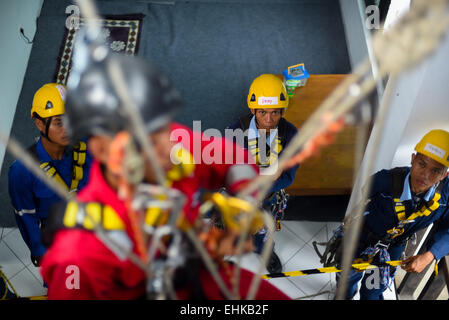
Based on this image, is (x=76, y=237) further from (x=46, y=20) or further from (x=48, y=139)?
(x=46, y=20)

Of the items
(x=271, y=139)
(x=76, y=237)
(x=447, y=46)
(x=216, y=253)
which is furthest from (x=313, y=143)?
(x=271, y=139)

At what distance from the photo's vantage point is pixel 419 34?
59cm

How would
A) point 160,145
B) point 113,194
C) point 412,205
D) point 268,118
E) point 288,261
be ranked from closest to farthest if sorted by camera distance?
point 160,145 < point 113,194 < point 412,205 < point 268,118 < point 288,261

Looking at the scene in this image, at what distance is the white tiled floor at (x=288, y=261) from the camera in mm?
3145

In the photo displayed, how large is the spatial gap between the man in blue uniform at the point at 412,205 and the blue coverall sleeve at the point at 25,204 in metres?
2.12

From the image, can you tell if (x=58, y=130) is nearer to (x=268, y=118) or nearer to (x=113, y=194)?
(x=268, y=118)

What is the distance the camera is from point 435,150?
1954mm

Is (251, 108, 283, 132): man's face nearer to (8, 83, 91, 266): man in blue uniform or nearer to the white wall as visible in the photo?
(8, 83, 91, 266): man in blue uniform

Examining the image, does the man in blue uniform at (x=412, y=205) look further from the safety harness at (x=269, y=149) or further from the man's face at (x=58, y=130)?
the man's face at (x=58, y=130)

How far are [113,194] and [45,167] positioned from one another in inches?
61.0

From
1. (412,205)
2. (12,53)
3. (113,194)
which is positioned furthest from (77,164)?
(12,53)

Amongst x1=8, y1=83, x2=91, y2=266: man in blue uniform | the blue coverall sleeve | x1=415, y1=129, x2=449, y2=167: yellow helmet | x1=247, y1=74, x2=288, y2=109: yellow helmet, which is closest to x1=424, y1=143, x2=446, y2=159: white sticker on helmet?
x1=415, y1=129, x2=449, y2=167: yellow helmet

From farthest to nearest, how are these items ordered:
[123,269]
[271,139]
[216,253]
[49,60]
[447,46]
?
[49,60], [271,139], [447,46], [123,269], [216,253]
